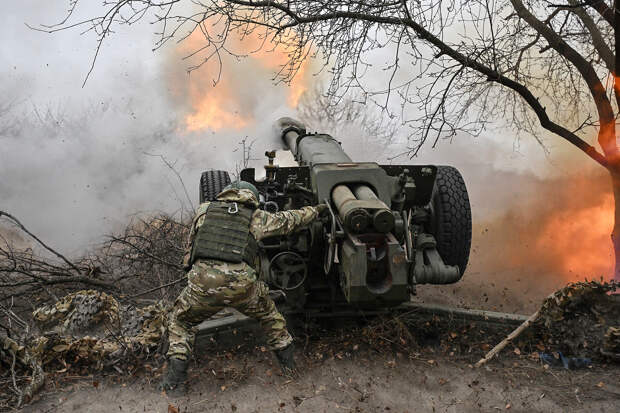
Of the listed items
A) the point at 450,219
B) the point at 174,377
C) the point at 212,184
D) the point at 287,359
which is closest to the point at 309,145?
the point at 212,184

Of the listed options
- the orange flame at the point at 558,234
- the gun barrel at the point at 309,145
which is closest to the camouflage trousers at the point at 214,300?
the gun barrel at the point at 309,145

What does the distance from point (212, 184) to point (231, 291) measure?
2.19 metres

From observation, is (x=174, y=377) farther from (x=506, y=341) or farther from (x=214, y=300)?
(x=506, y=341)

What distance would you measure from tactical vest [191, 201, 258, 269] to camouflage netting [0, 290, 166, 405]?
0.96m

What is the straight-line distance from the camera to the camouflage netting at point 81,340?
4.34m

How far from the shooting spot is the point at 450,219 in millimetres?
5848

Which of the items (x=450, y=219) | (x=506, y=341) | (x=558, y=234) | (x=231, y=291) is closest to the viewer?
(x=231, y=291)

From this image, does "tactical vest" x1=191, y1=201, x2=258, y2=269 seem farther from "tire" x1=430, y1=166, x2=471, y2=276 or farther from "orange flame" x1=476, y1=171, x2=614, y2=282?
"orange flame" x1=476, y1=171, x2=614, y2=282

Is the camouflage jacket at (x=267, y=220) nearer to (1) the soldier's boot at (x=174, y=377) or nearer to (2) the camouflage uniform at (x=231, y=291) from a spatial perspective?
(2) the camouflage uniform at (x=231, y=291)

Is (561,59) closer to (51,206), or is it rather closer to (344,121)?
(344,121)

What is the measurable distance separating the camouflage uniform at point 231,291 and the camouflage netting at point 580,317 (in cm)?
210

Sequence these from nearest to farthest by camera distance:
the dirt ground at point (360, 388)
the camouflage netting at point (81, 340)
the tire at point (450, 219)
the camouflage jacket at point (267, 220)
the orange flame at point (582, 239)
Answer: the dirt ground at point (360, 388)
the camouflage netting at point (81, 340)
the camouflage jacket at point (267, 220)
the tire at point (450, 219)
the orange flame at point (582, 239)

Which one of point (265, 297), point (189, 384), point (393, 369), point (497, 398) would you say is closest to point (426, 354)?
point (393, 369)

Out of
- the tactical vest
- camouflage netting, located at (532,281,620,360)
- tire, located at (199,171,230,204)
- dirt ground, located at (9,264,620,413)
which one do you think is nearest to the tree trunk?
camouflage netting, located at (532,281,620,360)
